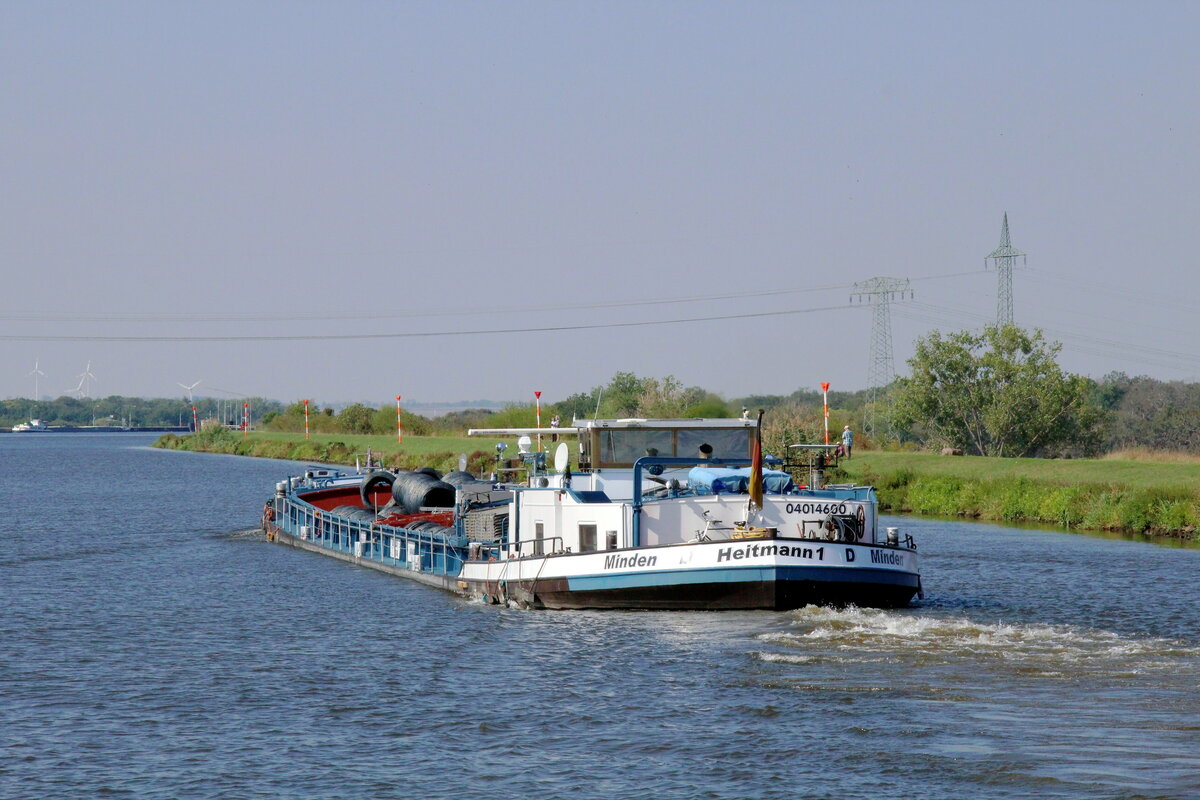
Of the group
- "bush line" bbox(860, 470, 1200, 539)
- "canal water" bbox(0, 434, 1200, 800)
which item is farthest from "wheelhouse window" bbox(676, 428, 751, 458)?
"bush line" bbox(860, 470, 1200, 539)

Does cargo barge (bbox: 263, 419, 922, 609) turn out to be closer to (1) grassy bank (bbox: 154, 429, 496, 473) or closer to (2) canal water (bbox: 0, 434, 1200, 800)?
(2) canal water (bbox: 0, 434, 1200, 800)

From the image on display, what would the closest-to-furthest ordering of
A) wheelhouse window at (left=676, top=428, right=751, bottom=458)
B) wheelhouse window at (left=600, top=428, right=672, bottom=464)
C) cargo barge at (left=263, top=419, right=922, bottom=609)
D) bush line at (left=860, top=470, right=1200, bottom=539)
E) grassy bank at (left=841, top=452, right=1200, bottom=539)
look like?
cargo barge at (left=263, top=419, right=922, bottom=609) → wheelhouse window at (left=676, top=428, right=751, bottom=458) → wheelhouse window at (left=600, top=428, right=672, bottom=464) → bush line at (left=860, top=470, right=1200, bottom=539) → grassy bank at (left=841, top=452, right=1200, bottom=539)

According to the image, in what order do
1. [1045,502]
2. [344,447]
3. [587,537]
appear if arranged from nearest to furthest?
[587,537] → [1045,502] → [344,447]

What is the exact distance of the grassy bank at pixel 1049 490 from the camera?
43.2 meters

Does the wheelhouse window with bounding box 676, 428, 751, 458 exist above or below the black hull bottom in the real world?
above

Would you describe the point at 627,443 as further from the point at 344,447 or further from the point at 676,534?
the point at 344,447

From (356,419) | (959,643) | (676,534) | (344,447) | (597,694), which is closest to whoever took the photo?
(597,694)

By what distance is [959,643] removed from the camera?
22.5m

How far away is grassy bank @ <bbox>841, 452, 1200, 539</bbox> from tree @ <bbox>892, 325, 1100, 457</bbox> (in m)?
9.81

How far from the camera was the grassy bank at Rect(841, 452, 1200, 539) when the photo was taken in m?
43.2

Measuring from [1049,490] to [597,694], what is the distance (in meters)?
32.2

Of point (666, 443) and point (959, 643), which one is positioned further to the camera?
point (666, 443)

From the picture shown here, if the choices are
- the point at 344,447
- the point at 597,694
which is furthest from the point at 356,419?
the point at 597,694

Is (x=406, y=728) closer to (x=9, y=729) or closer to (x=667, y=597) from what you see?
(x=9, y=729)
